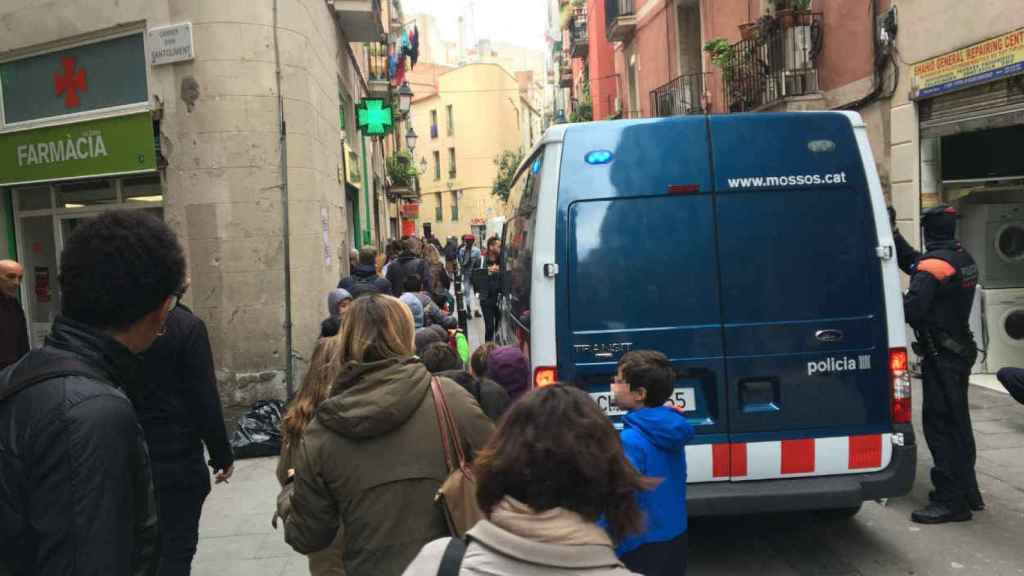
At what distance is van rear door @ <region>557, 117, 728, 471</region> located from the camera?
4.45 m

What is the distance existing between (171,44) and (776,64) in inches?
356

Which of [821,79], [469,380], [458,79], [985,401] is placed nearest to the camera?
[469,380]

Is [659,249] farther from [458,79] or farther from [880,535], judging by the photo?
[458,79]

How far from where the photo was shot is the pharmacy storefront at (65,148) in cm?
921

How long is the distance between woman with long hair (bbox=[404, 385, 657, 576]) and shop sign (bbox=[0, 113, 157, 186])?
831cm

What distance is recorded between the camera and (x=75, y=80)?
380 inches

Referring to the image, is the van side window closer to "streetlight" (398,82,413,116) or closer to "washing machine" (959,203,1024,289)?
"washing machine" (959,203,1024,289)

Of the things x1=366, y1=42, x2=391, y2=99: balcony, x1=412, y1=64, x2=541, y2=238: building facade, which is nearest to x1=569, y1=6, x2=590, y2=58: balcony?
x1=366, y1=42, x2=391, y2=99: balcony

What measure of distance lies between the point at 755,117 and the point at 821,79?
9.18 meters

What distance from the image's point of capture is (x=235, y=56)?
346 inches

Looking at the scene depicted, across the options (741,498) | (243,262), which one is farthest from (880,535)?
(243,262)

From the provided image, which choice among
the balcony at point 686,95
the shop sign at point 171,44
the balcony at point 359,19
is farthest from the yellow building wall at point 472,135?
the shop sign at point 171,44

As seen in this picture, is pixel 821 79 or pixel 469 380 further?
pixel 821 79

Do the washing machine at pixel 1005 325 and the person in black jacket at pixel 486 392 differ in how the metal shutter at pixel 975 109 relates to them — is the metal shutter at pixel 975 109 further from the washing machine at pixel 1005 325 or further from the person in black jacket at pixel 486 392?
the person in black jacket at pixel 486 392
